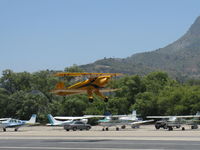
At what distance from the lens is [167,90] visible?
394 ft

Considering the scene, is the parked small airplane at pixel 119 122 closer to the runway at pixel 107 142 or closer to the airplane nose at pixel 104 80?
the runway at pixel 107 142

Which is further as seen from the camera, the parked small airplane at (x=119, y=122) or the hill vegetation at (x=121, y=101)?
the hill vegetation at (x=121, y=101)

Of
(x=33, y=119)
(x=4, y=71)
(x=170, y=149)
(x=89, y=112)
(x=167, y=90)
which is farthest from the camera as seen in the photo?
(x=4, y=71)

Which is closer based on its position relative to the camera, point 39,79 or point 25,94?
point 25,94

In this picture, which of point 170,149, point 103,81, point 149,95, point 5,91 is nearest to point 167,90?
point 149,95

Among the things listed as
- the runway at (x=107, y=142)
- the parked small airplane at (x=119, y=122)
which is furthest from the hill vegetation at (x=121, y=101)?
the runway at (x=107, y=142)

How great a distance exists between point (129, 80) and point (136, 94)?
4888 millimetres

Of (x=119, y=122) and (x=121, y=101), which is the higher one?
(x=121, y=101)

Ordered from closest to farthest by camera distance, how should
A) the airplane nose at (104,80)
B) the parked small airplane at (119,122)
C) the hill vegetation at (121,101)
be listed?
the airplane nose at (104,80) < the parked small airplane at (119,122) < the hill vegetation at (121,101)

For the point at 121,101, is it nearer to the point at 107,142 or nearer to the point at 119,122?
the point at 119,122

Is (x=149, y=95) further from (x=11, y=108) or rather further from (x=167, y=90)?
(x=11, y=108)

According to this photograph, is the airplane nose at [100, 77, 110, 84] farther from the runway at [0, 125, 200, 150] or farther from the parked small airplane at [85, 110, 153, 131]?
the parked small airplane at [85, 110, 153, 131]

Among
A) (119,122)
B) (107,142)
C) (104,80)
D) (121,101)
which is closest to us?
(107,142)

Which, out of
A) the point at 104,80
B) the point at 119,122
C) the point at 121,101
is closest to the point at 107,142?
the point at 104,80
